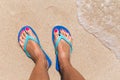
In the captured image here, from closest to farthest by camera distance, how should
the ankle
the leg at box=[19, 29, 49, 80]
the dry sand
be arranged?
the leg at box=[19, 29, 49, 80] → the ankle → the dry sand

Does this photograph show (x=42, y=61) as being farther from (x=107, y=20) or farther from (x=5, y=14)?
(x=107, y=20)

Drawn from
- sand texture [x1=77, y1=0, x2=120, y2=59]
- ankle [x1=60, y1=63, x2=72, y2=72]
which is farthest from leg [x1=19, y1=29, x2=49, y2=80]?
sand texture [x1=77, y1=0, x2=120, y2=59]

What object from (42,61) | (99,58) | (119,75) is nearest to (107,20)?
(99,58)

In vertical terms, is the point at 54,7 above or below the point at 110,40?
above

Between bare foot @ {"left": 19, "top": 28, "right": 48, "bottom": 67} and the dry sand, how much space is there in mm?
58

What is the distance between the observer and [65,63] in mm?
2361

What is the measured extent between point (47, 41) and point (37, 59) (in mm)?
209

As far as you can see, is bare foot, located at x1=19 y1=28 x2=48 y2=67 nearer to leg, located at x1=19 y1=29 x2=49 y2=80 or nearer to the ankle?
leg, located at x1=19 y1=29 x2=49 y2=80

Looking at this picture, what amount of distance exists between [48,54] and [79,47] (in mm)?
295

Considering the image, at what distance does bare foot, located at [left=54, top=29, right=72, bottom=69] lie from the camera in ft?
7.85

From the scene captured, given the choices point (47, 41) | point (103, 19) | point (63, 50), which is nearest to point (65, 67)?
point (63, 50)

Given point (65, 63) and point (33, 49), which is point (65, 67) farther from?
point (33, 49)

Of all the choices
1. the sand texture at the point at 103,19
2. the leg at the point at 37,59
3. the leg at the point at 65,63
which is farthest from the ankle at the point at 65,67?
the sand texture at the point at 103,19

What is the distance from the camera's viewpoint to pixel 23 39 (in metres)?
2.52
